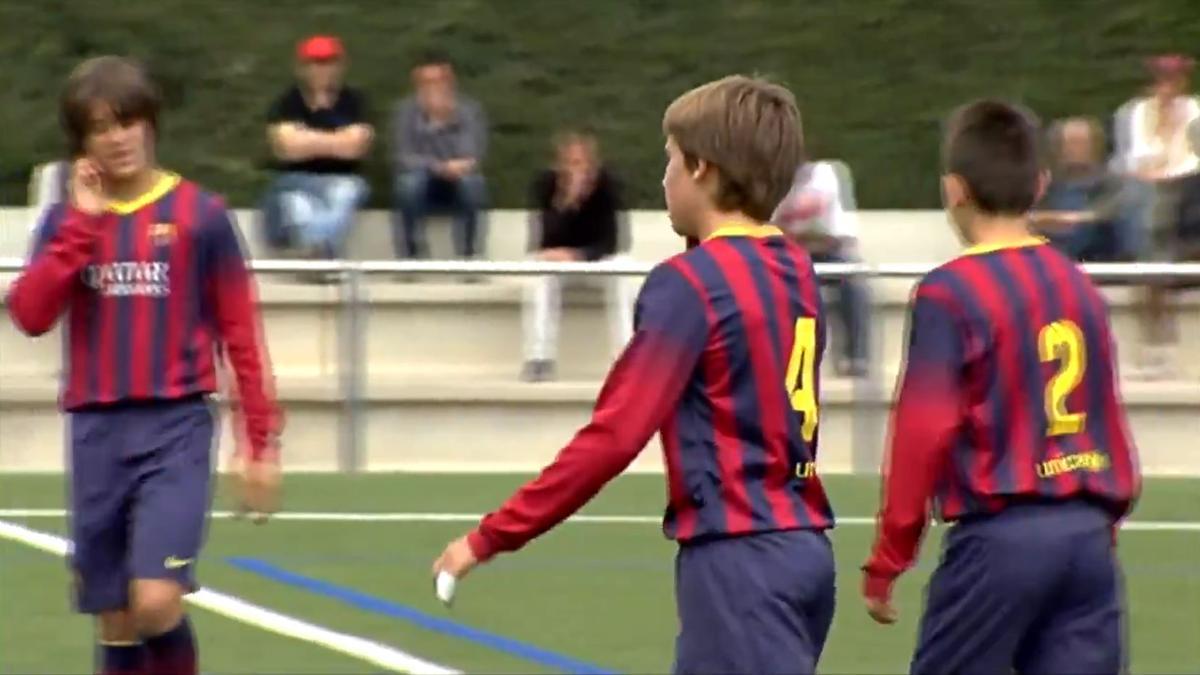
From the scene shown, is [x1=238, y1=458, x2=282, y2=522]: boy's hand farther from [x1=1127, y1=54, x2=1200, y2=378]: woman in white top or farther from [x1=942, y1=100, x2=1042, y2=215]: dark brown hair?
[x1=1127, y1=54, x2=1200, y2=378]: woman in white top

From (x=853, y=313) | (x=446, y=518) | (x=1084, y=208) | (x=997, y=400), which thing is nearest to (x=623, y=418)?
(x=997, y=400)

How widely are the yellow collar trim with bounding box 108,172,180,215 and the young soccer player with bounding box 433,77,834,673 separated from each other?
1.91 metres

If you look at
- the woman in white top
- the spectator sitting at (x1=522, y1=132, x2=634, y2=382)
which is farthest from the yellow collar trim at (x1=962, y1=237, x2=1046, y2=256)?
the woman in white top

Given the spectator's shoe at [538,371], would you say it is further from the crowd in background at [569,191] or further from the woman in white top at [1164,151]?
the woman in white top at [1164,151]

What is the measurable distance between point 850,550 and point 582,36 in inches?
262

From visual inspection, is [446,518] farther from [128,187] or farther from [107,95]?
[107,95]

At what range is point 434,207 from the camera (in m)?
13.7

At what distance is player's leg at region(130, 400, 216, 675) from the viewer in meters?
5.65

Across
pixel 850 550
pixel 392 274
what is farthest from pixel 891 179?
pixel 850 550

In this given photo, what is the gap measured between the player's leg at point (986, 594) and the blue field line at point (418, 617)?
279 cm

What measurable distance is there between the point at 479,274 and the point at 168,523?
6.42 m

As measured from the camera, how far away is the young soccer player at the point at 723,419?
13.5 feet

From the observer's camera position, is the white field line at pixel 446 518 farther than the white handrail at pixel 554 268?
No

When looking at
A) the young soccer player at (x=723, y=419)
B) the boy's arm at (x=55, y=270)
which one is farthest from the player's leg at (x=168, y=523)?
the young soccer player at (x=723, y=419)
